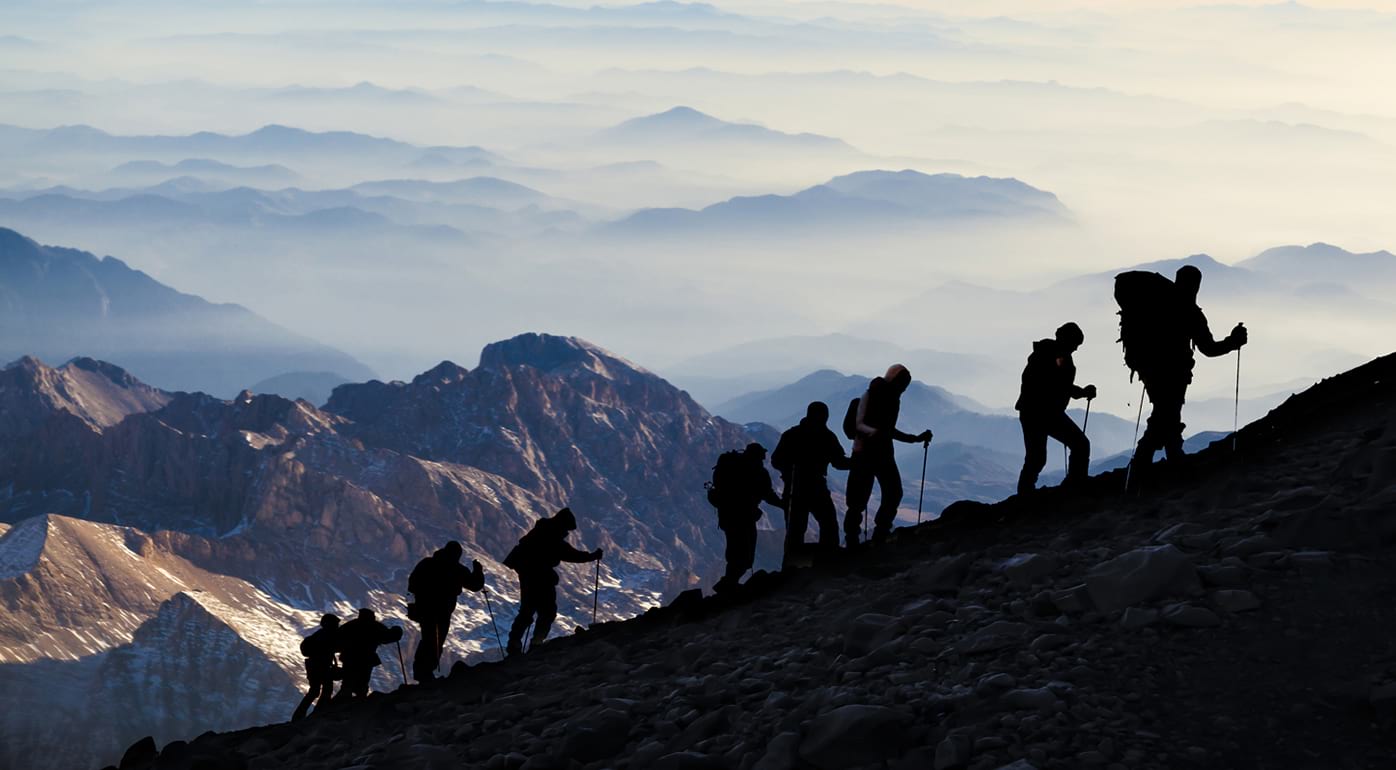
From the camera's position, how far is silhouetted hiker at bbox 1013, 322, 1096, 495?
19812mm

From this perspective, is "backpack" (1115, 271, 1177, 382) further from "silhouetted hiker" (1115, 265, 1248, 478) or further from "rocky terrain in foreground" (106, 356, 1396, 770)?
"rocky terrain in foreground" (106, 356, 1396, 770)

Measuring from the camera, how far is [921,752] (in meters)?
12.2

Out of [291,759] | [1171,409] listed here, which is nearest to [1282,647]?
[1171,409]

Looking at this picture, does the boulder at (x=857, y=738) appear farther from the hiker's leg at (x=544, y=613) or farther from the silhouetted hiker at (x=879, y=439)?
the hiker's leg at (x=544, y=613)

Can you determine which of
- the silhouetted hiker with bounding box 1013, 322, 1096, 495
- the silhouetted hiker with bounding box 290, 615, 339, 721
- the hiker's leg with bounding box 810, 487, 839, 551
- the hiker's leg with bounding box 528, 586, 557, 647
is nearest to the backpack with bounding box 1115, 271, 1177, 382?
the silhouetted hiker with bounding box 1013, 322, 1096, 495

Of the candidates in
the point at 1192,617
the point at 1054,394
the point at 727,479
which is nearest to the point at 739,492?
the point at 727,479

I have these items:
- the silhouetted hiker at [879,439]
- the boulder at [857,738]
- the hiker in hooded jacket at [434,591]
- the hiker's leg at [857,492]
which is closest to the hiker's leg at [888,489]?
the silhouetted hiker at [879,439]

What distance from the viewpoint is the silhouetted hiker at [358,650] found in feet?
72.0

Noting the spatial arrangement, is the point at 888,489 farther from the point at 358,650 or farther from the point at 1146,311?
the point at 358,650

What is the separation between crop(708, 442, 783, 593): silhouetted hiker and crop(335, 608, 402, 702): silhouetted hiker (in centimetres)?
491

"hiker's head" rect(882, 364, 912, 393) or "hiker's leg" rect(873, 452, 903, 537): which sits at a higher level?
"hiker's head" rect(882, 364, 912, 393)

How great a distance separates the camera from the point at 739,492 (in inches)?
837

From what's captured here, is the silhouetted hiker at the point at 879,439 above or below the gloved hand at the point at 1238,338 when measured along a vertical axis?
below

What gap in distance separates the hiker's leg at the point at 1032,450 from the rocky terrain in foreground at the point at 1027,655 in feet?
1.12
